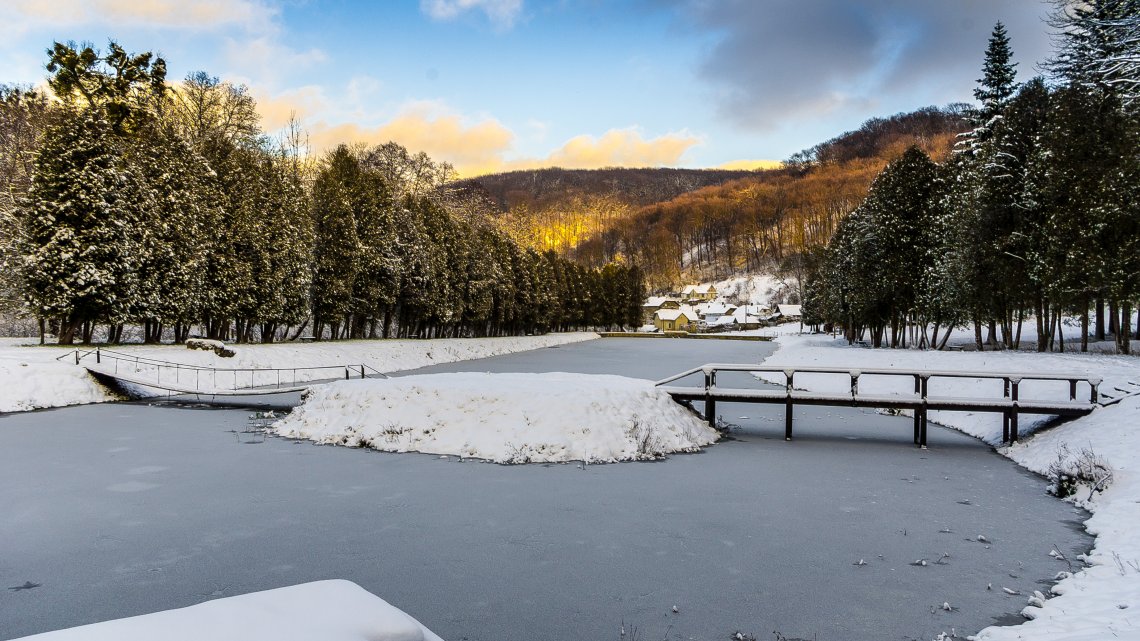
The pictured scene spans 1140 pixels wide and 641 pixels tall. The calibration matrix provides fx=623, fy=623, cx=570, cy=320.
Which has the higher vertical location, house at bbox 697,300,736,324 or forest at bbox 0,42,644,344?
forest at bbox 0,42,644,344

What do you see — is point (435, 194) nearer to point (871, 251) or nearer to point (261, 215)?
point (261, 215)

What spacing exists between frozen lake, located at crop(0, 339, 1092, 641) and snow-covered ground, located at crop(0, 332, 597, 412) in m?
6.23

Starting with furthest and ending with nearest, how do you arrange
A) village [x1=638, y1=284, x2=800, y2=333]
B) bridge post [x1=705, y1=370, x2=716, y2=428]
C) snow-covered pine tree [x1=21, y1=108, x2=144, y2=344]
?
village [x1=638, y1=284, x2=800, y2=333], snow-covered pine tree [x1=21, y1=108, x2=144, y2=344], bridge post [x1=705, y1=370, x2=716, y2=428]

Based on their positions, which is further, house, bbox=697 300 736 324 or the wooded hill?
the wooded hill

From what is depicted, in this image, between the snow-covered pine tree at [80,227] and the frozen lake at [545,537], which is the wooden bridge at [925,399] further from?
the snow-covered pine tree at [80,227]

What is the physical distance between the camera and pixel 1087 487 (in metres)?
10.3

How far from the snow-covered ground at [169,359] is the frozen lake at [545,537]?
623 centimetres

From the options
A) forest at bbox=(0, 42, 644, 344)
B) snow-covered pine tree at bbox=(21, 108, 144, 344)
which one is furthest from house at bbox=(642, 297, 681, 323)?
snow-covered pine tree at bbox=(21, 108, 144, 344)

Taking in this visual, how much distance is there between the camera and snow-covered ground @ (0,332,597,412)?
1881cm

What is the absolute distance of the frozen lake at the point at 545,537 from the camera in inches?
236

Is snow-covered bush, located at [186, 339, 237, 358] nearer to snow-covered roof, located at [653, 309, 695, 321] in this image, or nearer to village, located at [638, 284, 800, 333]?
village, located at [638, 284, 800, 333]

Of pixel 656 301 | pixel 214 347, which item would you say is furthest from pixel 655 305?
pixel 214 347

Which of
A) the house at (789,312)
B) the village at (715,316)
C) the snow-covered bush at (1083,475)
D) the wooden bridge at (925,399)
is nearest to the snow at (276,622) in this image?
the snow-covered bush at (1083,475)

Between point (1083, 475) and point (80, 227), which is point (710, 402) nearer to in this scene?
point (1083, 475)
